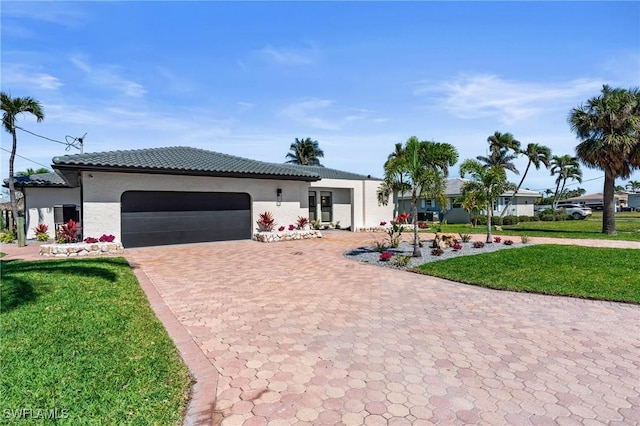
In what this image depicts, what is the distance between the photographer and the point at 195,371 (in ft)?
13.5

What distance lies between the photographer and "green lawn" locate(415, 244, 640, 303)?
26.1ft

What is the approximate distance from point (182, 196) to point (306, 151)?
34113mm

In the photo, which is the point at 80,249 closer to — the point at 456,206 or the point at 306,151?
the point at 456,206

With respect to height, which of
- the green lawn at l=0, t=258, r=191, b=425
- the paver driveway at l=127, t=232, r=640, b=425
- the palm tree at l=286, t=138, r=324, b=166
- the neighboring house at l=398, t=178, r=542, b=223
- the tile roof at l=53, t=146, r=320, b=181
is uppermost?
the palm tree at l=286, t=138, r=324, b=166

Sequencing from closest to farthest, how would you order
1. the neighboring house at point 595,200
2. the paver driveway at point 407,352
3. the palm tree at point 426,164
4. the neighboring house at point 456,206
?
the paver driveway at point 407,352, the palm tree at point 426,164, the neighboring house at point 456,206, the neighboring house at point 595,200

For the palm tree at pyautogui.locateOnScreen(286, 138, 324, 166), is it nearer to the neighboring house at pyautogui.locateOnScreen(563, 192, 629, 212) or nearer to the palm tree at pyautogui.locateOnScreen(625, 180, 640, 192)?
the neighboring house at pyautogui.locateOnScreen(563, 192, 629, 212)

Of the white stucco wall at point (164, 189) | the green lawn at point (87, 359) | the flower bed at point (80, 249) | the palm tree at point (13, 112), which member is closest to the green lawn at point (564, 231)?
the white stucco wall at point (164, 189)

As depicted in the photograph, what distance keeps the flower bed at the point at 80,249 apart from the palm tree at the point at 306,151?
40.4m

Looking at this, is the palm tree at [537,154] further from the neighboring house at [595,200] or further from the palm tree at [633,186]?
the palm tree at [633,186]

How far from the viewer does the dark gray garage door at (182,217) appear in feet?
63.2

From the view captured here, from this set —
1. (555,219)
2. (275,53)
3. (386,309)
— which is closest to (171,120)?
(275,53)

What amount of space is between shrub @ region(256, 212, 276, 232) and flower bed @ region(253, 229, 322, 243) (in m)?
0.49

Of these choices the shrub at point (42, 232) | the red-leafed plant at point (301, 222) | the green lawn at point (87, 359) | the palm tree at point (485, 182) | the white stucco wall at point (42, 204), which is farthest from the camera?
the white stucco wall at point (42, 204)

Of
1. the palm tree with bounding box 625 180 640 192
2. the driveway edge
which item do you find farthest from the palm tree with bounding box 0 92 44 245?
the palm tree with bounding box 625 180 640 192
